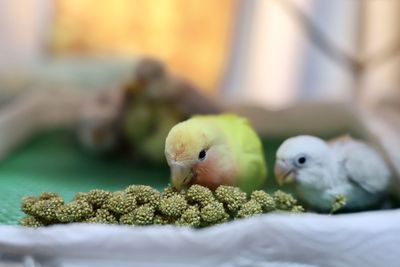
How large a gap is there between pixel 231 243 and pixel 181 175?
9cm

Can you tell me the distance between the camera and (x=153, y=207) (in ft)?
1.81

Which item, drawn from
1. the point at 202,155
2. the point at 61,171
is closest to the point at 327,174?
the point at 202,155

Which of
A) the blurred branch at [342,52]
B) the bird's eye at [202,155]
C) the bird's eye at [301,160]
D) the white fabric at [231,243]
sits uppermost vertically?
the blurred branch at [342,52]

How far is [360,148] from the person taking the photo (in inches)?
25.7

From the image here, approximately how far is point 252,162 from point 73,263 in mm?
205

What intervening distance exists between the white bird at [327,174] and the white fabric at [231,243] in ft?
0.31

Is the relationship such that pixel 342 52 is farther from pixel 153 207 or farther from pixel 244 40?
pixel 153 207

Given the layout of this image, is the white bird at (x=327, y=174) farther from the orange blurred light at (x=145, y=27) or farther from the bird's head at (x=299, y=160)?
the orange blurred light at (x=145, y=27)

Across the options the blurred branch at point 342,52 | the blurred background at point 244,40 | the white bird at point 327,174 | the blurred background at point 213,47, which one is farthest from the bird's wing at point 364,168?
the blurred branch at point 342,52

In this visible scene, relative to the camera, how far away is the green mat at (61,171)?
0.62 metres

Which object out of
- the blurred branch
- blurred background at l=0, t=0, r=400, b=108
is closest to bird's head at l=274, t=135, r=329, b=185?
blurred background at l=0, t=0, r=400, b=108

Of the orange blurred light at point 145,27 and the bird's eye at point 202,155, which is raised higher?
the orange blurred light at point 145,27

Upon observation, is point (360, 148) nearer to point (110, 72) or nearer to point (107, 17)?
point (110, 72)

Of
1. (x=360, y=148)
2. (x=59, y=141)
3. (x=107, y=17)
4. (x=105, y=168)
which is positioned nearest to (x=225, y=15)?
(x=107, y=17)
